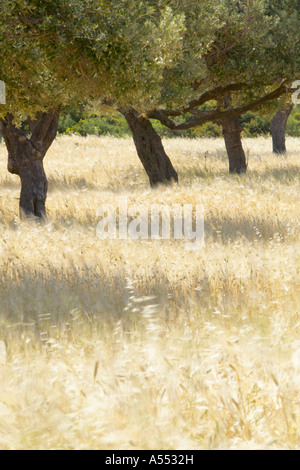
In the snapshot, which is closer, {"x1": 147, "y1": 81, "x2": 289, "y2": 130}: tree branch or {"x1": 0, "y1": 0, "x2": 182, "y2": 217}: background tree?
{"x1": 0, "y1": 0, "x2": 182, "y2": 217}: background tree

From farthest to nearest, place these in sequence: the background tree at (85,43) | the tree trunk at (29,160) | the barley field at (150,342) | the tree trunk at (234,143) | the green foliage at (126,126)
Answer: the green foliage at (126,126) → the tree trunk at (234,143) → the tree trunk at (29,160) → the background tree at (85,43) → the barley field at (150,342)

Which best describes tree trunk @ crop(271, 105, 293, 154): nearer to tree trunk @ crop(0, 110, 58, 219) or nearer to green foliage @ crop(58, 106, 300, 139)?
green foliage @ crop(58, 106, 300, 139)

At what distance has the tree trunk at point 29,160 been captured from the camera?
13.2 metres

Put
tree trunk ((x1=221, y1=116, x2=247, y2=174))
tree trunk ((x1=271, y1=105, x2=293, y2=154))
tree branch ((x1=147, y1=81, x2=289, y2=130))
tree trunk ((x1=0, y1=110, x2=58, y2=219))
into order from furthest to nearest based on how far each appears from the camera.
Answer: tree trunk ((x1=271, y1=105, x2=293, y2=154)) < tree trunk ((x1=221, y1=116, x2=247, y2=174)) < tree branch ((x1=147, y1=81, x2=289, y2=130)) < tree trunk ((x1=0, y1=110, x2=58, y2=219))

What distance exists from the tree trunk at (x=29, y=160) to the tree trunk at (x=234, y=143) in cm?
963

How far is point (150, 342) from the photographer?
453 centimetres

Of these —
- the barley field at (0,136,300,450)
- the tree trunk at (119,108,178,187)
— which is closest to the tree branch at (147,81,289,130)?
the tree trunk at (119,108,178,187)

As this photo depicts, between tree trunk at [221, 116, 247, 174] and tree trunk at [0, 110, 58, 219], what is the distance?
9632 mm

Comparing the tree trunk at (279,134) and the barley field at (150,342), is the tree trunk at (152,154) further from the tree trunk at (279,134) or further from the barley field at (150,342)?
the tree trunk at (279,134)

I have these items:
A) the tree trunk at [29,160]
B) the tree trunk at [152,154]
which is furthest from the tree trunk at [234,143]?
the tree trunk at [29,160]

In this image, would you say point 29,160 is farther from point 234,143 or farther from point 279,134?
point 279,134

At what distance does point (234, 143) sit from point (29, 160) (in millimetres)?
10485

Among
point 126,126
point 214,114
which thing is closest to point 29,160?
point 214,114

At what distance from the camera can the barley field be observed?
10.3 feet
